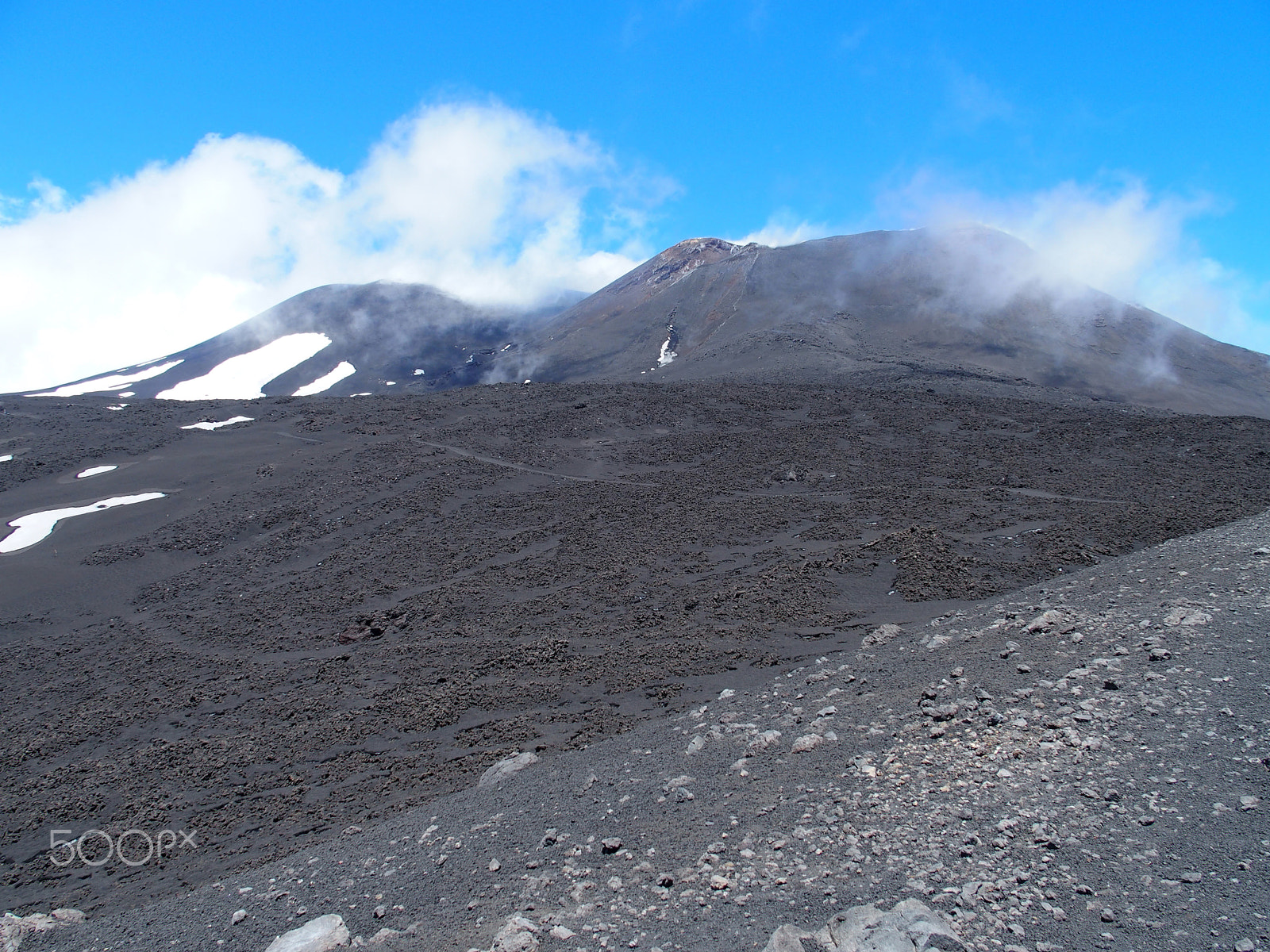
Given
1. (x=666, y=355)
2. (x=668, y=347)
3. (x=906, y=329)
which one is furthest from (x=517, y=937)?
(x=906, y=329)

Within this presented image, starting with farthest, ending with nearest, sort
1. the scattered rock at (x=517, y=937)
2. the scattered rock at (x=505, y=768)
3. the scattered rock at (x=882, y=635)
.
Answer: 1. the scattered rock at (x=882, y=635)
2. the scattered rock at (x=505, y=768)
3. the scattered rock at (x=517, y=937)

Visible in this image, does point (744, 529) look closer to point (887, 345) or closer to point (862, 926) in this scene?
point (862, 926)

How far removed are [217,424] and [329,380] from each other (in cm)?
2978

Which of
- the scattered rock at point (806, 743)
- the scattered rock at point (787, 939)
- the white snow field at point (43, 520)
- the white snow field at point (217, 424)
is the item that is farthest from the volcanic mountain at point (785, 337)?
the scattered rock at point (787, 939)

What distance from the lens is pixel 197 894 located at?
661 centimetres

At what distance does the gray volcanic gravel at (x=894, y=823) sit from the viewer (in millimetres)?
4363

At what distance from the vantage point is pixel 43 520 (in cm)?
1983

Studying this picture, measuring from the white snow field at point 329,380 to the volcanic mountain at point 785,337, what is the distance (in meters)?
0.19

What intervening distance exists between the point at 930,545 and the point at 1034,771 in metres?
8.25

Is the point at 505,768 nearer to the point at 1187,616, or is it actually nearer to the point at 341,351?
the point at 1187,616

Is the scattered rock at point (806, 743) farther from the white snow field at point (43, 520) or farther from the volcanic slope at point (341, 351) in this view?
the volcanic slope at point (341, 351)

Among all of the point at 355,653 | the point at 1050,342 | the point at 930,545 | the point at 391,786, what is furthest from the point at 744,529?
the point at 1050,342

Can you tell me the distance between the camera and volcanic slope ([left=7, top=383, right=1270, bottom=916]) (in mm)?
9148

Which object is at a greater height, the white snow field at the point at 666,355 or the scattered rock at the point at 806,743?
the white snow field at the point at 666,355
